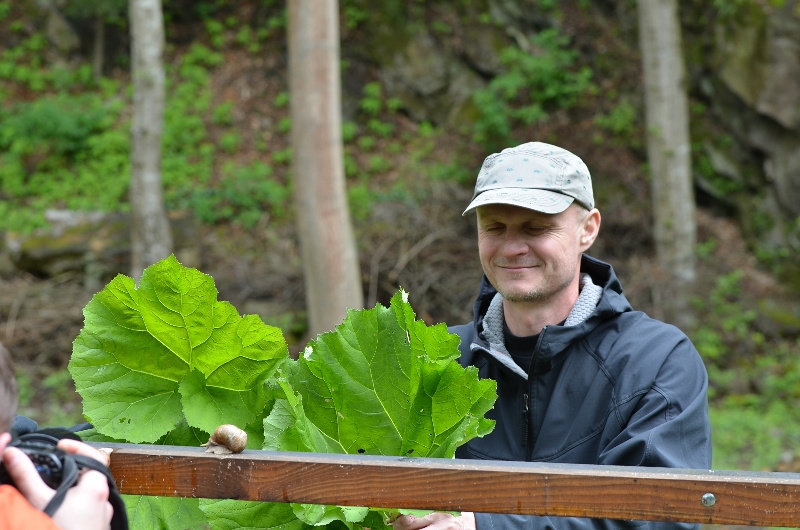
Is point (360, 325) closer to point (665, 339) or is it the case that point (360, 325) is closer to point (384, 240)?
point (665, 339)

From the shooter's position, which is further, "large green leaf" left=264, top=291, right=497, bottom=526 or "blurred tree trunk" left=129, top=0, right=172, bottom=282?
"blurred tree trunk" left=129, top=0, right=172, bottom=282

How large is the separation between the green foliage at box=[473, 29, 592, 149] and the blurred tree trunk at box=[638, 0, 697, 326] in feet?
5.16

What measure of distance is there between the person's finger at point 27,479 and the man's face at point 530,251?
4.70 feet

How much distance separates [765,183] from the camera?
12.1 meters

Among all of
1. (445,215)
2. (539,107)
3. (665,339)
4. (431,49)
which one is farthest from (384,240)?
(665,339)

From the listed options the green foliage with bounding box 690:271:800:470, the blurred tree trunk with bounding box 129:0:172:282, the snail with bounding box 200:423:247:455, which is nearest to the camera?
the snail with bounding box 200:423:247:455

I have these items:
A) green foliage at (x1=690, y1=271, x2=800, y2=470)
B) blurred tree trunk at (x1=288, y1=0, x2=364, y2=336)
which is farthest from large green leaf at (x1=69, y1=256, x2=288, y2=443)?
blurred tree trunk at (x1=288, y1=0, x2=364, y2=336)

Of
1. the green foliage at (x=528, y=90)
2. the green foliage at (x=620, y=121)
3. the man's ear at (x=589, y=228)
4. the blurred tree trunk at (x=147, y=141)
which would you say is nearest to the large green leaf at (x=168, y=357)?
the man's ear at (x=589, y=228)

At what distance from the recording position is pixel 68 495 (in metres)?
1.50

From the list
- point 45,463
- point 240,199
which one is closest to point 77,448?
point 45,463

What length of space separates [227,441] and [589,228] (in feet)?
4.66

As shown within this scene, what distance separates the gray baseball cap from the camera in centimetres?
251

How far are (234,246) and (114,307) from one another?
10355 mm

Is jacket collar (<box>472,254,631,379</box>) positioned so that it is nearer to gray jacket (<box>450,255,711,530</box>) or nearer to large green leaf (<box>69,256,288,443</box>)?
gray jacket (<box>450,255,711,530</box>)
